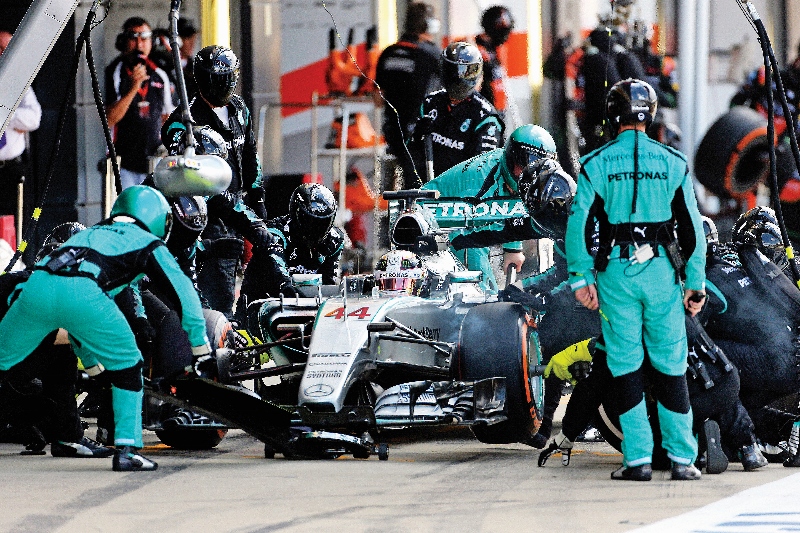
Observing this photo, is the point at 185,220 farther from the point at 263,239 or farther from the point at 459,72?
the point at 459,72

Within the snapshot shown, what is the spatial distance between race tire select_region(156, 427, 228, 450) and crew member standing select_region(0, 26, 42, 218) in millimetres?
6606

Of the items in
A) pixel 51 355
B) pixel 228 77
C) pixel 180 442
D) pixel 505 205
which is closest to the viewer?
pixel 51 355

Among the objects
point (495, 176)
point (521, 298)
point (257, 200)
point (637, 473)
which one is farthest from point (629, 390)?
point (257, 200)

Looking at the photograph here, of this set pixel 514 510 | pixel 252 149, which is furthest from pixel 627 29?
pixel 514 510

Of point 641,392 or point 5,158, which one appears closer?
point 641,392

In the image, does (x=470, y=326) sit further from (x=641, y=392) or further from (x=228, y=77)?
(x=228, y=77)

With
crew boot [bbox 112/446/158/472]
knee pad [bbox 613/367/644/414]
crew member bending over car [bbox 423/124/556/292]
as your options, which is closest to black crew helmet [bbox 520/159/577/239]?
crew member bending over car [bbox 423/124/556/292]

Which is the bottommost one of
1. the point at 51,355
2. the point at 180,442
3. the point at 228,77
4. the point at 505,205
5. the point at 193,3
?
the point at 180,442

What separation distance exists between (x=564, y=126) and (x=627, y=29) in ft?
3.52

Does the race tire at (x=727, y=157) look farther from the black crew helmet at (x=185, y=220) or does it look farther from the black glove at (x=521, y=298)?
the black crew helmet at (x=185, y=220)

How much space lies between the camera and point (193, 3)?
1573 centimetres

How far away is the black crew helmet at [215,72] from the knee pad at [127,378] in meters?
3.40

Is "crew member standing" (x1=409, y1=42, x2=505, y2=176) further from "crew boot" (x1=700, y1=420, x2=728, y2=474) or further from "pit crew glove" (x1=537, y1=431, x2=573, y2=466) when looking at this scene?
"crew boot" (x1=700, y1=420, x2=728, y2=474)

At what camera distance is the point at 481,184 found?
436 inches
